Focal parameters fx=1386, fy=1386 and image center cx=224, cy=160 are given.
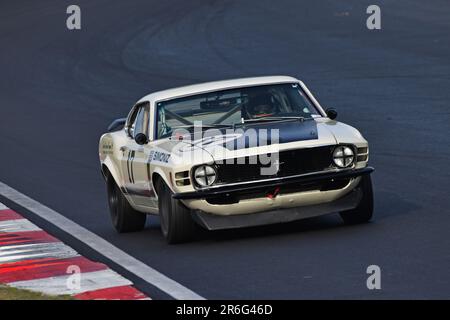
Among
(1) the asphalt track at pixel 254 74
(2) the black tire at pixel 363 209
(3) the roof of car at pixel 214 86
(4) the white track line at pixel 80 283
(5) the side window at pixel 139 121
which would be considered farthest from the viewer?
(5) the side window at pixel 139 121

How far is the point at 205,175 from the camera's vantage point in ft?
37.2

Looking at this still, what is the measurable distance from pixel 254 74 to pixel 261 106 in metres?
14.5

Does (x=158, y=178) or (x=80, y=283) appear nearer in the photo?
(x=80, y=283)

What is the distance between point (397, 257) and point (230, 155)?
1935 mm

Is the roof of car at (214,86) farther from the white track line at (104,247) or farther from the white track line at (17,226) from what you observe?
the white track line at (17,226)

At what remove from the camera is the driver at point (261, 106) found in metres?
12.4

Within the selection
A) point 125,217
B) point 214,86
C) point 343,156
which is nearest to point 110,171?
point 125,217

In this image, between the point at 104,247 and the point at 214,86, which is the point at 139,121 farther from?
the point at 104,247

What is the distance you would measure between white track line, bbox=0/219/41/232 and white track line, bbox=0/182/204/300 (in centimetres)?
25

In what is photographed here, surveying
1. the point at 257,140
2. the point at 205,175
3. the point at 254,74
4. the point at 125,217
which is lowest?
the point at 254,74

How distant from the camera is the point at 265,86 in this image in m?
12.7

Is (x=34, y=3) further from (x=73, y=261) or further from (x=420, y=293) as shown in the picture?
(x=420, y=293)

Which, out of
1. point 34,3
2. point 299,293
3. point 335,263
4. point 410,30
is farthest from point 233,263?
point 34,3

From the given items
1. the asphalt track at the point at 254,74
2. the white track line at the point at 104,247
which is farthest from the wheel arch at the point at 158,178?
the white track line at the point at 104,247
